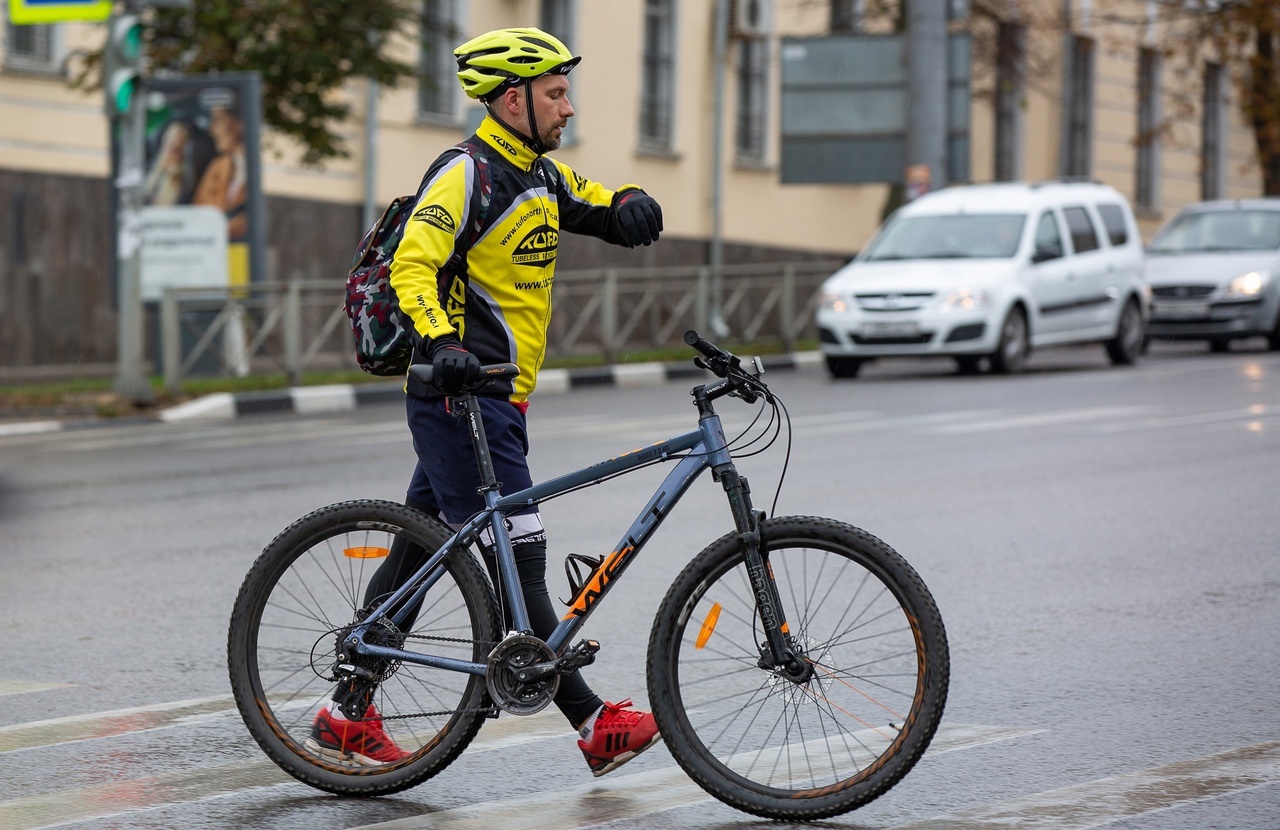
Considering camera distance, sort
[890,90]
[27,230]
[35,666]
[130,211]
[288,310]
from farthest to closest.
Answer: [890,90] < [27,230] < [288,310] < [130,211] < [35,666]

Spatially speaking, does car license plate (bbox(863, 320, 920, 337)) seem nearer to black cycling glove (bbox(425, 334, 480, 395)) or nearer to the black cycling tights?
the black cycling tights

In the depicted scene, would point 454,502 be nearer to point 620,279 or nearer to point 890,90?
point 620,279

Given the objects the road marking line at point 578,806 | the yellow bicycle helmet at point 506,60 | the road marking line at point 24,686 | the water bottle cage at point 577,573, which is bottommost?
the road marking line at point 24,686

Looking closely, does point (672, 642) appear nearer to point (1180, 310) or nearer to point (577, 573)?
point (577, 573)

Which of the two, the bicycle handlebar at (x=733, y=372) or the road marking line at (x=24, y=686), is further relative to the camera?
the road marking line at (x=24, y=686)

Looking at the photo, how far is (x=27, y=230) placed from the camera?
20.8 metres

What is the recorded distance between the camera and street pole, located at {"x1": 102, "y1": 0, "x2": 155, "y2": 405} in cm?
1697

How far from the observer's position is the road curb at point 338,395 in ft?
56.6

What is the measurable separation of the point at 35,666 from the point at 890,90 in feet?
67.2

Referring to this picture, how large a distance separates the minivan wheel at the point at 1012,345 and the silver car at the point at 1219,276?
4.11 metres

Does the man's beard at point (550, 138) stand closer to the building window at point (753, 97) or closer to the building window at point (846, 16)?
the building window at point (753, 97)

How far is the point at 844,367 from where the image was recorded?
2131cm

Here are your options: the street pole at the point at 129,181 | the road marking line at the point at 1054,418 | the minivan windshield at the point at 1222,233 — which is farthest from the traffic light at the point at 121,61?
the minivan windshield at the point at 1222,233

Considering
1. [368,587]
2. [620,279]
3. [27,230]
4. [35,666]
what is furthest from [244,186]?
[368,587]
